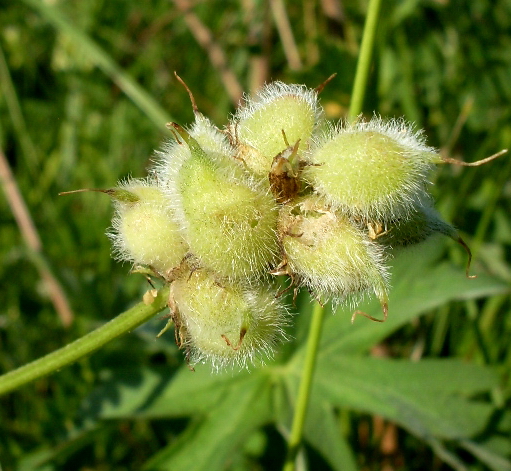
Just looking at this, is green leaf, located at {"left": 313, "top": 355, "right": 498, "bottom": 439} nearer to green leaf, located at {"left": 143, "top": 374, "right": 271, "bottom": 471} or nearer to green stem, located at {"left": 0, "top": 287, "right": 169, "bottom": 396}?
green leaf, located at {"left": 143, "top": 374, "right": 271, "bottom": 471}

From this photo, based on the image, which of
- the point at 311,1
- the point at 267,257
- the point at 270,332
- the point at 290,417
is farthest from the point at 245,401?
the point at 311,1

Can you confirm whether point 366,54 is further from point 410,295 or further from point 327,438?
point 327,438

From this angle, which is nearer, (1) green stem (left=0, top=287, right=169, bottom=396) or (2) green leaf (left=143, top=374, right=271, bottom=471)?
(1) green stem (left=0, top=287, right=169, bottom=396)

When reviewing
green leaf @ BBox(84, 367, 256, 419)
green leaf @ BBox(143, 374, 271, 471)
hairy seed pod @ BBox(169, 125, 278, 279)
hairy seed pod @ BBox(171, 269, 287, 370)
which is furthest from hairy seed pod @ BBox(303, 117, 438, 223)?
green leaf @ BBox(84, 367, 256, 419)

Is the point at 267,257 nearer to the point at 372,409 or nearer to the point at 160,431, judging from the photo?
the point at 372,409

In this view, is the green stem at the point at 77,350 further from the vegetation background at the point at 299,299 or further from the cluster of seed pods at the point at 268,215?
the vegetation background at the point at 299,299

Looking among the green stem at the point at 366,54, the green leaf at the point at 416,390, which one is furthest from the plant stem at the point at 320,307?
the green leaf at the point at 416,390

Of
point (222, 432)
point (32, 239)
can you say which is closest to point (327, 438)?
point (222, 432)
